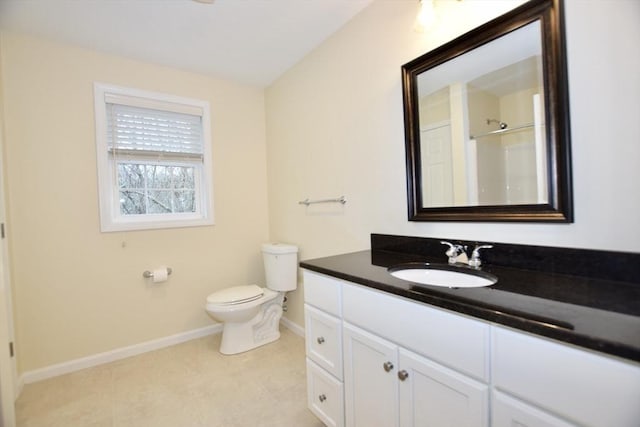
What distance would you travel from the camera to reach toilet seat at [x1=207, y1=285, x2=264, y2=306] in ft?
7.21

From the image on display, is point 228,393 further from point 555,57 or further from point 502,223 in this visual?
point 555,57

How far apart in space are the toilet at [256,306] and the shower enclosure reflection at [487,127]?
1368 millimetres

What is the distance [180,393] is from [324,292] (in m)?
1.25

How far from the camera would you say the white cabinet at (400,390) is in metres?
0.85

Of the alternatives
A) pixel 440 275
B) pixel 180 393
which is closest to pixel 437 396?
pixel 440 275

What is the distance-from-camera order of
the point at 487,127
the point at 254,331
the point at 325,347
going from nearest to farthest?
1. the point at 487,127
2. the point at 325,347
3. the point at 254,331

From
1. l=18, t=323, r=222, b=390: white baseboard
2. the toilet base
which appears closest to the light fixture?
the toilet base

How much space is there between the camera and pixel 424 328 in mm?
949

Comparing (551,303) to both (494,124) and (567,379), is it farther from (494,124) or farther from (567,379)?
(494,124)

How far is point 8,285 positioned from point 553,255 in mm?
2847

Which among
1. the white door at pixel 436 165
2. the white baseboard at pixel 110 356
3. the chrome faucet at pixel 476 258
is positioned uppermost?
the white door at pixel 436 165

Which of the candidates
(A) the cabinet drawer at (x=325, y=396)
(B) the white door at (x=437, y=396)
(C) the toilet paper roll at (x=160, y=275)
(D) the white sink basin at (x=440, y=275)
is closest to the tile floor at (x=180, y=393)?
(A) the cabinet drawer at (x=325, y=396)

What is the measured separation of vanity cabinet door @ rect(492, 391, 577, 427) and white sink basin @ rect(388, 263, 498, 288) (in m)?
0.45

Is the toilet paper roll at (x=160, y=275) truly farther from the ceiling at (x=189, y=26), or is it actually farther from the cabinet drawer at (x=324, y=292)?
the ceiling at (x=189, y=26)
